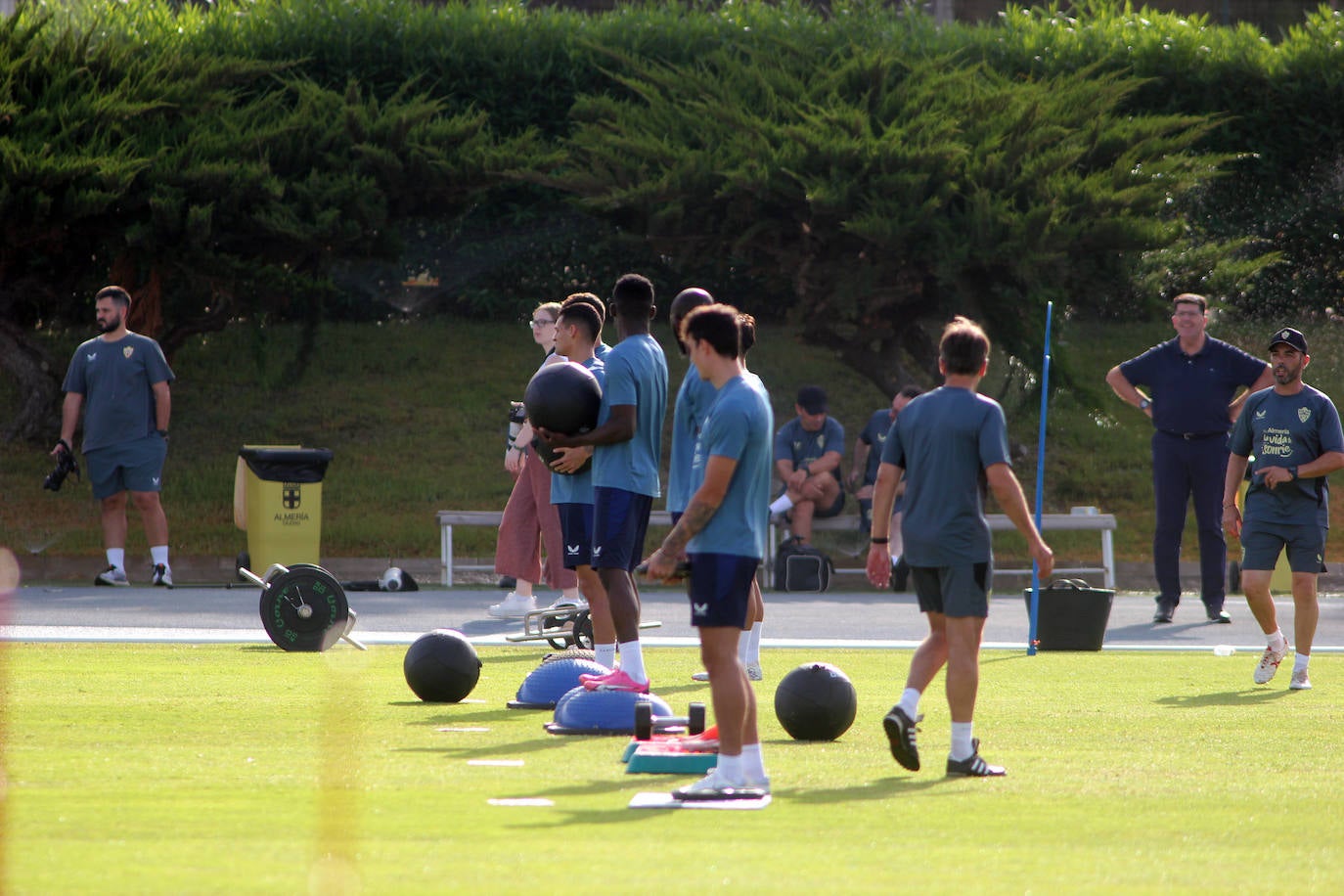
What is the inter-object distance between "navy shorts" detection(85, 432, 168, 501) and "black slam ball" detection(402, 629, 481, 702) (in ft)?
26.1

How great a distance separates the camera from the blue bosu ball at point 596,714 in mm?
8109

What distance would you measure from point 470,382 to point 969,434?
1707 centimetres

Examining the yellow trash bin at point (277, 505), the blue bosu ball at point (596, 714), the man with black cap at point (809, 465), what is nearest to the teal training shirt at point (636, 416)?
the blue bosu ball at point (596, 714)

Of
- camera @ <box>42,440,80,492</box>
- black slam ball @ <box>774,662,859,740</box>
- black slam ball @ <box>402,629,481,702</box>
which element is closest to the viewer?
black slam ball @ <box>774,662,859,740</box>

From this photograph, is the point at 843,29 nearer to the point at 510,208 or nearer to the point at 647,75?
the point at 647,75

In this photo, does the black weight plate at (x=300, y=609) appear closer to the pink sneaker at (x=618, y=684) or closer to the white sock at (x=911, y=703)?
the pink sneaker at (x=618, y=684)

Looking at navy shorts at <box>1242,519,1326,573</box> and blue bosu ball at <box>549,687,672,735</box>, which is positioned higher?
navy shorts at <box>1242,519,1326,573</box>

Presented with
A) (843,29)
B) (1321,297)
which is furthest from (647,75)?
(1321,297)

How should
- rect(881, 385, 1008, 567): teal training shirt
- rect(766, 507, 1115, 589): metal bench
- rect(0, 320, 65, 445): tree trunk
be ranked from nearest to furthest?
rect(881, 385, 1008, 567): teal training shirt → rect(766, 507, 1115, 589): metal bench → rect(0, 320, 65, 445): tree trunk

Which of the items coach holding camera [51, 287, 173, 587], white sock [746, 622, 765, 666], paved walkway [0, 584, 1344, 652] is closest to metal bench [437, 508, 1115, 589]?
paved walkway [0, 584, 1344, 652]

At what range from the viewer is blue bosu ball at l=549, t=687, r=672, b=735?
8.11m

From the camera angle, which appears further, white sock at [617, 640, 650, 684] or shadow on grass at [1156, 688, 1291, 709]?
shadow on grass at [1156, 688, 1291, 709]

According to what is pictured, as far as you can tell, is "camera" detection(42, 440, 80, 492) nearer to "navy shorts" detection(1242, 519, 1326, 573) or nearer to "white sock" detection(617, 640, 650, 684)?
"white sock" detection(617, 640, 650, 684)

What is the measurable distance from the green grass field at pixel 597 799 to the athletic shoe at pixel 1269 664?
14.0 inches
